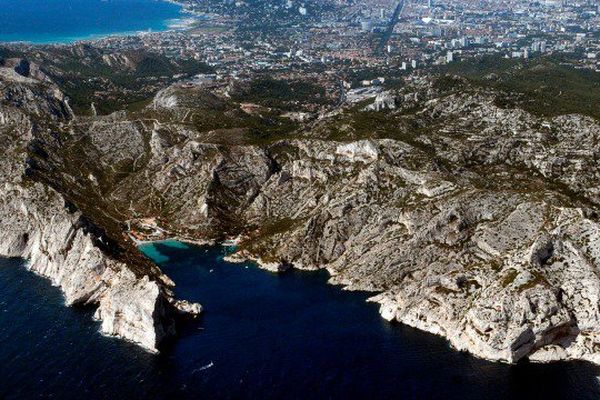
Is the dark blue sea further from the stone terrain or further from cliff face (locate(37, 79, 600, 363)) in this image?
cliff face (locate(37, 79, 600, 363))

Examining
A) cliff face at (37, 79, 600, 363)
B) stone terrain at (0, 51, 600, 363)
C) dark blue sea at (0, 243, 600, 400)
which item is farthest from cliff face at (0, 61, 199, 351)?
cliff face at (37, 79, 600, 363)

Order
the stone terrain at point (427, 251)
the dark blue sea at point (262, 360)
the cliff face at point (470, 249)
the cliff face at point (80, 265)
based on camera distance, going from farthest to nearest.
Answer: the cliff face at point (80, 265) < the stone terrain at point (427, 251) < the cliff face at point (470, 249) < the dark blue sea at point (262, 360)

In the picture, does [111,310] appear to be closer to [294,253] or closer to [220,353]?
[220,353]

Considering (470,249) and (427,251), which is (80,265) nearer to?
(427,251)

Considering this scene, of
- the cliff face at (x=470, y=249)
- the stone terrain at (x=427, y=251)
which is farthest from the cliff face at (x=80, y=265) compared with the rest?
the cliff face at (x=470, y=249)

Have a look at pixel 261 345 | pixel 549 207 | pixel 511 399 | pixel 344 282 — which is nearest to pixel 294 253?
pixel 344 282

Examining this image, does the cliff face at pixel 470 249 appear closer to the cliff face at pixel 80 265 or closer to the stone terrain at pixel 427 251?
the stone terrain at pixel 427 251

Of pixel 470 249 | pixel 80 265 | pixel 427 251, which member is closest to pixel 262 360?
pixel 427 251
